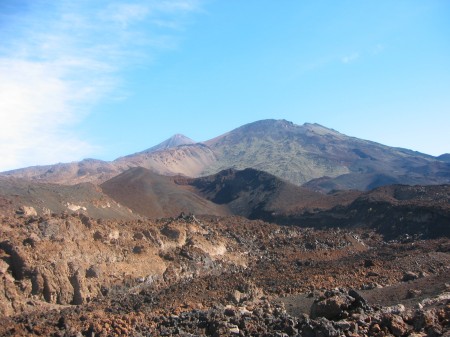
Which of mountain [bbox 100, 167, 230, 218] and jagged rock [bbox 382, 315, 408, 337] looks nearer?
jagged rock [bbox 382, 315, 408, 337]

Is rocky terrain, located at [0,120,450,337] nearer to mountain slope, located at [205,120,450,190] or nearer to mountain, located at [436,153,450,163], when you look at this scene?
mountain slope, located at [205,120,450,190]

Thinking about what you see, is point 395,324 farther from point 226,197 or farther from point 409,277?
point 226,197

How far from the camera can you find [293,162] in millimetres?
108688

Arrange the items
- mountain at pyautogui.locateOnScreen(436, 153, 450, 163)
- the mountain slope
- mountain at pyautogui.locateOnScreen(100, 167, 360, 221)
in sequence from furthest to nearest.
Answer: mountain at pyautogui.locateOnScreen(436, 153, 450, 163) < the mountain slope < mountain at pyautogui.locateOnScreen(100, 167, 360, 221)

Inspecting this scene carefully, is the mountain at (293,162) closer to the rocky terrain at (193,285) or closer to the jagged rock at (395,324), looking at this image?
the rocky terrain at (193,285)

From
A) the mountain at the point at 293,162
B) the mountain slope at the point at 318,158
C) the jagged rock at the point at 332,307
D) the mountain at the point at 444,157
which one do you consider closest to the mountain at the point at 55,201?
the jagged rock at the point at 332,307

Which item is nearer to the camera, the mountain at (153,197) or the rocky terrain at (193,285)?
the rocky terrain at (193,285)

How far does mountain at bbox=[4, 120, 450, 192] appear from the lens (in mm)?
89500

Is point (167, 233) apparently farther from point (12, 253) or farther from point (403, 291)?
point (403, 291)

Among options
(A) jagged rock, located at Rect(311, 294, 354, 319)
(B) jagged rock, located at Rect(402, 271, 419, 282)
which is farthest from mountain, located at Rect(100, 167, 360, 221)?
(A) jagged rock, located at Rect(311, 294, 354, 319)

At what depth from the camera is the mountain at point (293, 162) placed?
8950cm

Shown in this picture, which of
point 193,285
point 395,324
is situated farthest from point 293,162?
point 395,324

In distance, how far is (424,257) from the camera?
72.3ft

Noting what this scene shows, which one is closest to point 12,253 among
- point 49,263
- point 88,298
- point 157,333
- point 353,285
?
point 49,263
